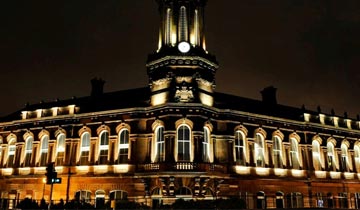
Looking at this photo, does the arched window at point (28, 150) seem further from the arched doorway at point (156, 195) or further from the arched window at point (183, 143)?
the arched window at point (183, 143)

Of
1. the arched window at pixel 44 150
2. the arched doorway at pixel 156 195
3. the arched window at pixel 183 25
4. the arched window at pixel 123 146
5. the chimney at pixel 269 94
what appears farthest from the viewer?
the chimney at pixel 269 94

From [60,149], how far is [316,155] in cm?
2428

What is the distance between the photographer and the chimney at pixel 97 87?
41.9 metres

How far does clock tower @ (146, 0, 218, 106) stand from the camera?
3158 cm

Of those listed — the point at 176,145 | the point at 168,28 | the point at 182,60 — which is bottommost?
the point at 176,145

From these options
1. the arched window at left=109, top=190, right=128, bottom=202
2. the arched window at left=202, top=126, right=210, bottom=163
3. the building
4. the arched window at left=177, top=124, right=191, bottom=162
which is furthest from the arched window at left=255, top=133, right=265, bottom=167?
the arched window at left=109, top=190, right=128, bottom=202

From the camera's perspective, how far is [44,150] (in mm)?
36219

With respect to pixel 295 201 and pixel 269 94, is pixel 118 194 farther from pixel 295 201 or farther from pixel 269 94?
pixel 269 94

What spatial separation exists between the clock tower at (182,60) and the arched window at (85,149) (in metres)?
6.97

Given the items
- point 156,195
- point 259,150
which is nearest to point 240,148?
point 259,150

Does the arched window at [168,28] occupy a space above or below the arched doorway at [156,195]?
above

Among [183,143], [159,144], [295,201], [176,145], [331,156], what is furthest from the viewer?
[331,156]

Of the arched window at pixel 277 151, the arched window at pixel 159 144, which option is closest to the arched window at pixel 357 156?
the arched window at pixel 277 151

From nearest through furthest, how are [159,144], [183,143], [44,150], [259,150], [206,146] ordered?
[183,143] < [159,144] < [206,146] < [259,150] < [44,150]
